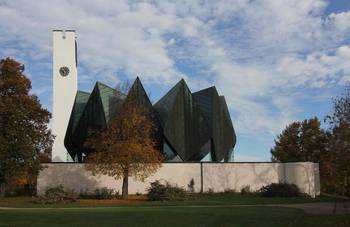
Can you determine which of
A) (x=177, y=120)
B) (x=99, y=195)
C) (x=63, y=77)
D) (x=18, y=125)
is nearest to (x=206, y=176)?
(x=177, y=120)

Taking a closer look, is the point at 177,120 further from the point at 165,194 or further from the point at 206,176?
the point at 165,194

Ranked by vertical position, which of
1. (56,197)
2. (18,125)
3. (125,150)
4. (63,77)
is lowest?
(56,197)

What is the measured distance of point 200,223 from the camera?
1645 cm

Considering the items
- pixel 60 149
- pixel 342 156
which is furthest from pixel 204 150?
pixel 60 149

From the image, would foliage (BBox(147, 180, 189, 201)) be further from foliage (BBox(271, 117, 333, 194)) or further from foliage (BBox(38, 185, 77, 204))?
foliage (BBox(271, 117, 333, 194))

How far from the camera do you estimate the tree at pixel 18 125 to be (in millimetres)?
38125

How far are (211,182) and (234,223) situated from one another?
101 feet

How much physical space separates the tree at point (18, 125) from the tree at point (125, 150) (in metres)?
4.25

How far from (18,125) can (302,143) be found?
118 feet

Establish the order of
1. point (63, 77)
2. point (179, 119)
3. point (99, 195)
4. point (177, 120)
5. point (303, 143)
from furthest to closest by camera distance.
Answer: point (63, 77), point (303, 143), point (179, 119), point (177, 120), point (99, 195)

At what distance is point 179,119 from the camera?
1988 inches

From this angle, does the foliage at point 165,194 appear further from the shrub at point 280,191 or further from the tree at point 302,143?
the tree at point 302,143

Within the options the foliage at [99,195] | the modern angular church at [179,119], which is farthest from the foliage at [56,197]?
the modern angular church at [179,119]

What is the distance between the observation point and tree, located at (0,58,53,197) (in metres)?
38.1
